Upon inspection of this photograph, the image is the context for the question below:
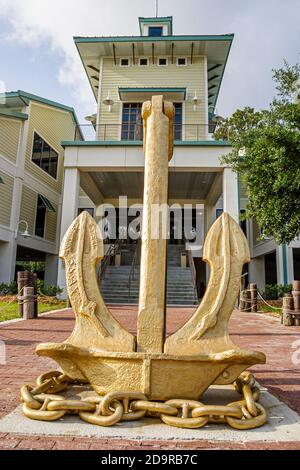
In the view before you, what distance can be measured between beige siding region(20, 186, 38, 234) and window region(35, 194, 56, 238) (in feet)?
1.12

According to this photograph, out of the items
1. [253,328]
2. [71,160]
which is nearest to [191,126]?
[71,160]

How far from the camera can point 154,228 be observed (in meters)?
2.80

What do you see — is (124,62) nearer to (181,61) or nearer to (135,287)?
(181,61)

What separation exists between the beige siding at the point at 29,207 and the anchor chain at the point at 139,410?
53.2 feet

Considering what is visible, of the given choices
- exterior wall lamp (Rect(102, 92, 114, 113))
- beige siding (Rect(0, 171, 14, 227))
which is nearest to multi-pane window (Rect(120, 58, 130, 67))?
exterior wall lamp (Rect(102, 92, 114, 113))

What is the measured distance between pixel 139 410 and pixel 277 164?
7840 mm

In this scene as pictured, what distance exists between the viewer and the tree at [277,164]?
879 cm

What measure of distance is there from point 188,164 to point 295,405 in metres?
12.3

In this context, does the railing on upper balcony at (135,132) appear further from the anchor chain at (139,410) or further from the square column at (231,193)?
the anchor chain at (139,410)

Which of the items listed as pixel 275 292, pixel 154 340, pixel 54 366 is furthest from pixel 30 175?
pixel 154 340

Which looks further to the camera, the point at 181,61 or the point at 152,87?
the point at 181,61

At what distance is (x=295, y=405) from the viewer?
2.78 meters

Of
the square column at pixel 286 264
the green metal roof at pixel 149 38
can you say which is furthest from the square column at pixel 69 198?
the square column at pixel 286 264

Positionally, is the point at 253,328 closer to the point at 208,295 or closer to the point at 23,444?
the point at 208,295
